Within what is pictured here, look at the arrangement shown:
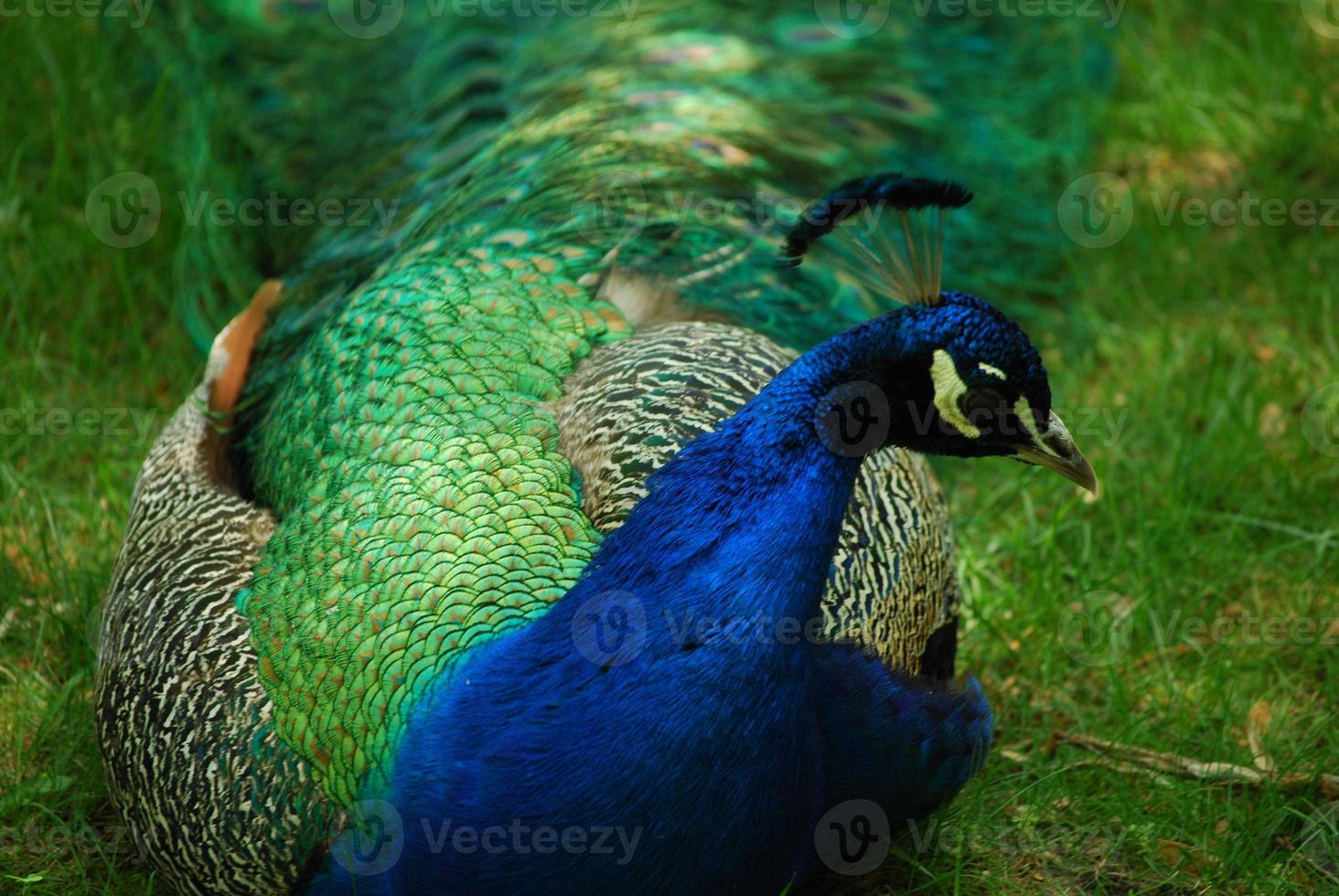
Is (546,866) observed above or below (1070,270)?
below

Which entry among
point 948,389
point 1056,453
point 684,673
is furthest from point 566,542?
point 1056,453

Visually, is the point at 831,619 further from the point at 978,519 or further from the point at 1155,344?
the point at 1155,344

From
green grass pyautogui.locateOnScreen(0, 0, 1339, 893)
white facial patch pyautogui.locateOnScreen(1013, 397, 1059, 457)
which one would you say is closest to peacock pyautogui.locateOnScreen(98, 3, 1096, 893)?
white facial patch pyautogui.locateOnScreen(1013, 397, 1059, 457)

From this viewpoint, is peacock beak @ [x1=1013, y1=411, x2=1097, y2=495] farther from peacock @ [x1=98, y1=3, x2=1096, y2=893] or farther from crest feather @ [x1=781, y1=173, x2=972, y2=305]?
crest feather @ [x1=781, y1=173, x2=972, y2=305]

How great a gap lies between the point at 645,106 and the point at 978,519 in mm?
1322

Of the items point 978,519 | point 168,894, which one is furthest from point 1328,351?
point 168,894

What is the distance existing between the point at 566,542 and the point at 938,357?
25.3 inches

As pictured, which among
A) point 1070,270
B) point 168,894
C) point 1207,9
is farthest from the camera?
point 1207,9

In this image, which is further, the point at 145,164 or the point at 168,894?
the point at 145,164

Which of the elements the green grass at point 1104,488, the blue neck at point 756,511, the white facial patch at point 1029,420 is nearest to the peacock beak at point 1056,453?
the white facial patch at point 1029,420

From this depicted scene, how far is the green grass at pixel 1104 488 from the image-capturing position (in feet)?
10.1

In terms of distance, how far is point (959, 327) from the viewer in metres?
2.26

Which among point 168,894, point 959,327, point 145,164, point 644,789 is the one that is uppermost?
point 145,164

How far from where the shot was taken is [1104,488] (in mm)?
4055
